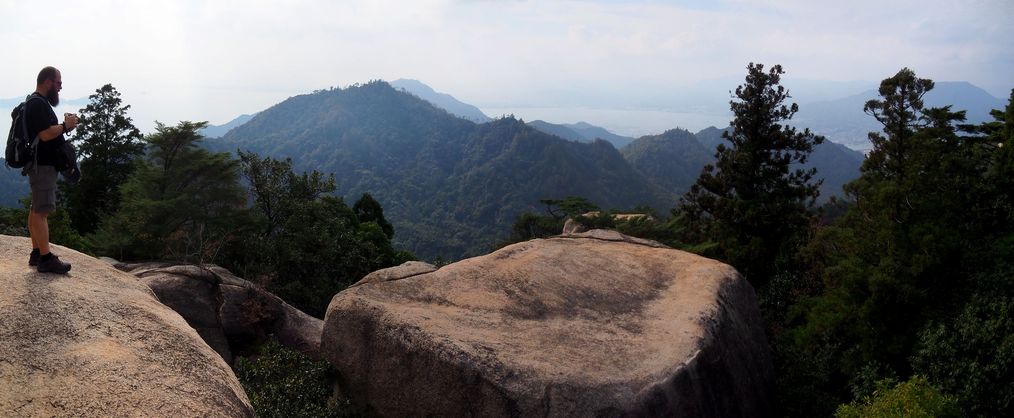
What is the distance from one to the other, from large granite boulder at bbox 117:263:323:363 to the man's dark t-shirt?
791 cm

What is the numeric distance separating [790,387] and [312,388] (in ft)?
37.0

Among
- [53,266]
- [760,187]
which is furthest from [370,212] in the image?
[53,266]

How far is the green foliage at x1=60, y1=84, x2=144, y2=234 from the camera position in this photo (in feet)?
114

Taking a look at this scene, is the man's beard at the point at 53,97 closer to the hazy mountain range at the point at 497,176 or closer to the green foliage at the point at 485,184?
the hazy mountain range at the point at 497,176

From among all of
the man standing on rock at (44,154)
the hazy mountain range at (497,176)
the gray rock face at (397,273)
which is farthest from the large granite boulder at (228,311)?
the hazy mountain range at (497,176)

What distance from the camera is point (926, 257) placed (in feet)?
48.9

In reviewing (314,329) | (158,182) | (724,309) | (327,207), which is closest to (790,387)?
(724,309)

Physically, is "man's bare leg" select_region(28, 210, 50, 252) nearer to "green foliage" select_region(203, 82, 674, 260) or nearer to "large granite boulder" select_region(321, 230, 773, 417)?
"large granite boulder" select_region(321, 230, 773, 417)

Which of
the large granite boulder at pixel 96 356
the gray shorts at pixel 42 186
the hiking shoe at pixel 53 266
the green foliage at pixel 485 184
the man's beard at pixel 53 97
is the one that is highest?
the man's beard at pixel 53 97

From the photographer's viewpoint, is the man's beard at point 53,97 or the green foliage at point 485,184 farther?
the green foliage at point 485,184

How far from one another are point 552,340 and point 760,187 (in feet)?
54.4

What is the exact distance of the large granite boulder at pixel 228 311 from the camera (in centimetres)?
1509

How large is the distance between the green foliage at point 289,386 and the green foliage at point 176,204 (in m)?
13.2

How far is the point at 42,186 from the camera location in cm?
796
